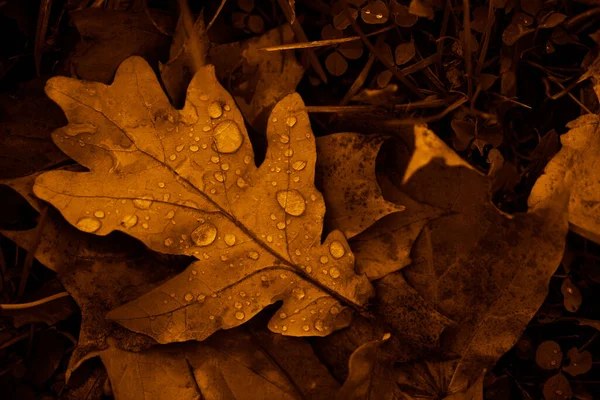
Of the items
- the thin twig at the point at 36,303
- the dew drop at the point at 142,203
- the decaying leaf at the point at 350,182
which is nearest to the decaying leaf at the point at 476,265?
the decaying leaf at the point at 350,182

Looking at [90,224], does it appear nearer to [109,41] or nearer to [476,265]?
[109,41]

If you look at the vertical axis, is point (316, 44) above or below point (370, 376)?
above

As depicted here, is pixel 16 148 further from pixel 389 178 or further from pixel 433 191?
pixel 433 191

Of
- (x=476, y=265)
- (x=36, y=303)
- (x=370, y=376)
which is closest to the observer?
(x=370, y=376)

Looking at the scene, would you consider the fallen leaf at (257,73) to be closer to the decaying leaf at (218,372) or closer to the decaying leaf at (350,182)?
the decaying leaf at (350,182)

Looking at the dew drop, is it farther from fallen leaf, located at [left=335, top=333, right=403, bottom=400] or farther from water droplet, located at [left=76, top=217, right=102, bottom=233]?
fallen leaf, located at [left=335, top=333, right=403, bottom=400]

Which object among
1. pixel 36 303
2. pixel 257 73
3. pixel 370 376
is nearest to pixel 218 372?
pixel 370 376

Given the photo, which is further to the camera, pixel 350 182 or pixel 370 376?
pixel 350 182
